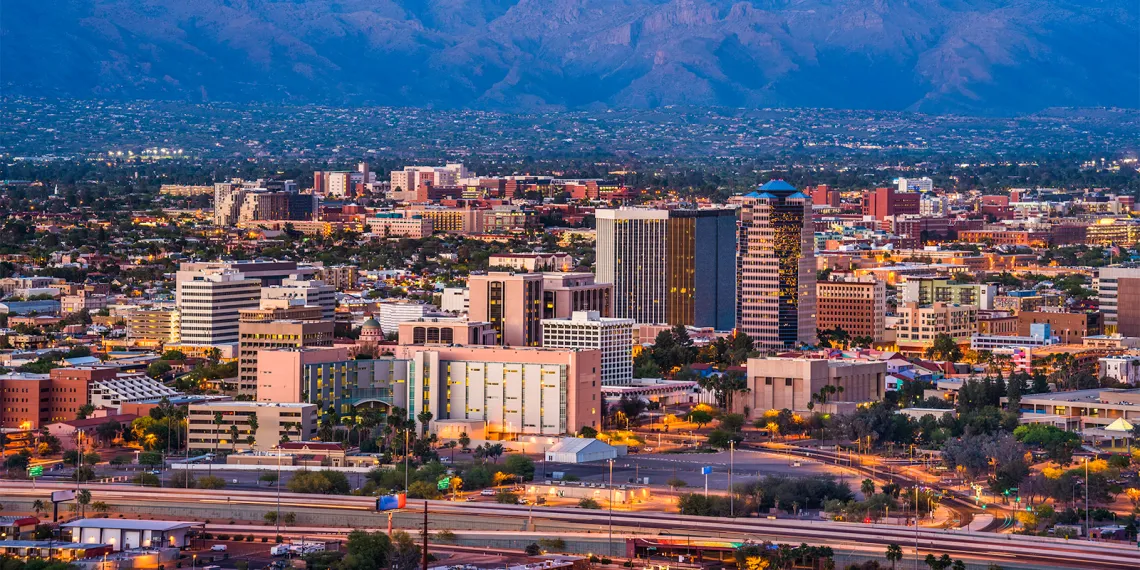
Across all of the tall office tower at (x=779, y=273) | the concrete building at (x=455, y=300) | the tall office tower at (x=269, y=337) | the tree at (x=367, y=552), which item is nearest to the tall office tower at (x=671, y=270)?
the tall office tower at (x=779, y=273)

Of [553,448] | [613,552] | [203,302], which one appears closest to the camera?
[613,552]

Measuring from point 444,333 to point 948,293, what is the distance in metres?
32.7

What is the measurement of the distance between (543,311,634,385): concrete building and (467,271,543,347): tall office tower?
1062 mm

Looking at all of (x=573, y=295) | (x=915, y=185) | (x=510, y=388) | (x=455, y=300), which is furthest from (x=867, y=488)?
(x=915, y=185)

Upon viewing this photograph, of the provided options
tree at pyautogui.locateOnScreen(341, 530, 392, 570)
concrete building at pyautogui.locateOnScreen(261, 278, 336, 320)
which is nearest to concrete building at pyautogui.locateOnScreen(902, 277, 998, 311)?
concrete building at pyautogui.locateOnScreen(261, 278, 336, 320)

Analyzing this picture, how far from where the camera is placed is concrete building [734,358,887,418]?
249 feet

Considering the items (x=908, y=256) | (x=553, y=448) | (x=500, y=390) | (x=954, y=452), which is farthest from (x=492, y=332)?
(x=908, y=256)

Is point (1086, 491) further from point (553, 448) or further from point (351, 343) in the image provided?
point (351, 343)

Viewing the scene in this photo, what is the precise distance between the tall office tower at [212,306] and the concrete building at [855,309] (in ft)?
64.7

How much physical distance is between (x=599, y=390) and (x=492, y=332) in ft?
26.0

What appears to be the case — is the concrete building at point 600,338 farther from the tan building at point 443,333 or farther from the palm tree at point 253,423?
the palm tree at point 253,423

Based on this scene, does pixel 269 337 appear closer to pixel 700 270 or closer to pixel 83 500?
pixel 83 500

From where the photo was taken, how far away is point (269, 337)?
78312 millimetres

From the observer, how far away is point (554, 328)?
80.4 metres
